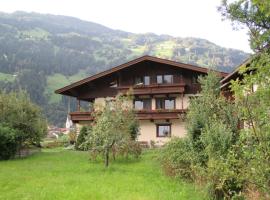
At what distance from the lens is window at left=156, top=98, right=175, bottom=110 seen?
129ft

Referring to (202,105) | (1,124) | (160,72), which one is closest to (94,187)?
(202,105)

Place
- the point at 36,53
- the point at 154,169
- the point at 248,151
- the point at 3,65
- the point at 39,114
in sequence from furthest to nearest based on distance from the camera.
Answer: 1. the point at 36,53
2. the point at 3,65
3. the point at 39,114
4. the point at 154,169
5. the point at 248,151

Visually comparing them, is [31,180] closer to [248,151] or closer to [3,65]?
[248,151]

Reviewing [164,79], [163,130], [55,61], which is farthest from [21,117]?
[55,61]

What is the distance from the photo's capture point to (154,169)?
2162cm

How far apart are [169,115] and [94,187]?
21715 mm

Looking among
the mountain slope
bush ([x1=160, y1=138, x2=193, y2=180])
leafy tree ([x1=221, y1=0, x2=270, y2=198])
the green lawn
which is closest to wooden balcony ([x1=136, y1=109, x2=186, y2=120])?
the green lawn

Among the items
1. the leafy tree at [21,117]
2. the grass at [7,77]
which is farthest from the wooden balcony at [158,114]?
the grass at [7,77]

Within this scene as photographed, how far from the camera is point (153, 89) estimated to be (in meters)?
38.5

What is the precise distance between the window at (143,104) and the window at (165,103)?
81 cm

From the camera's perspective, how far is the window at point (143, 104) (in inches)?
1571

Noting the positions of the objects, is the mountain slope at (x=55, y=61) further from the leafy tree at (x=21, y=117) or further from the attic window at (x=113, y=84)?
the leafy tree at (x=21, y=117)

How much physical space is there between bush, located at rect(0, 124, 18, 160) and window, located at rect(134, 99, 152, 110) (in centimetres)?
1359

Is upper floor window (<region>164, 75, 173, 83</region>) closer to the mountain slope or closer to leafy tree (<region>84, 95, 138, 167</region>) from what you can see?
leafy tree (<region>84, 95, 138, 167</region>)
